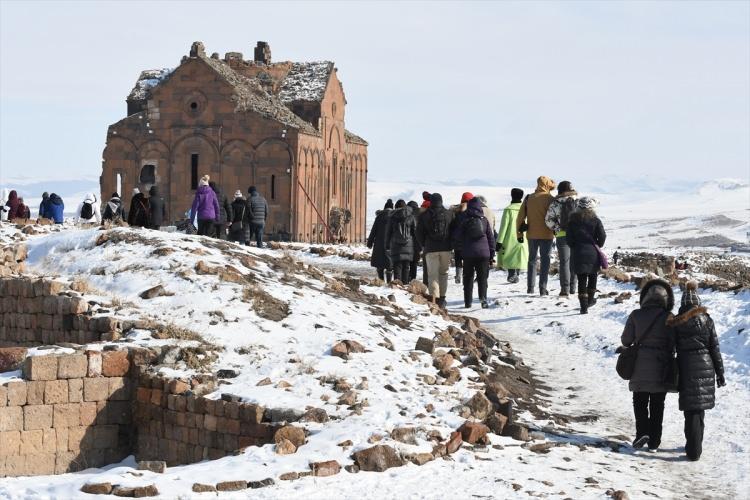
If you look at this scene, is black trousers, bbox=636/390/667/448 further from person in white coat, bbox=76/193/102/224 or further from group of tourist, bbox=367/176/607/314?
person in white coat, bbox=76/193/102/224

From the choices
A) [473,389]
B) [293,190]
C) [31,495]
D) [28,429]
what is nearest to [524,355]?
[473,389]

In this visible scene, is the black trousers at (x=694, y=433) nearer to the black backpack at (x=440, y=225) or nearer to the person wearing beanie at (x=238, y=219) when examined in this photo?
the black backpack at (x=440, y=225)

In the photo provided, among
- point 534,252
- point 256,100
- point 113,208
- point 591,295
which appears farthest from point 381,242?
point 256,100

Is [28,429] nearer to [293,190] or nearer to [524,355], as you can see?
[524,355]

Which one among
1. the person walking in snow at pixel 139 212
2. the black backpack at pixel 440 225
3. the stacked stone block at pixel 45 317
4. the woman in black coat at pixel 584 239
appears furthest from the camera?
the person walking in snow at pixel 139 212

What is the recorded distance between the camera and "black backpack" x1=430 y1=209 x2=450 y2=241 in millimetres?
19078

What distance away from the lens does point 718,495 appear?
9.90 metres

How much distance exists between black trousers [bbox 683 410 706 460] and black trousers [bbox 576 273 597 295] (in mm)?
7777

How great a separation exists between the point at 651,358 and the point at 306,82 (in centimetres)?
4241

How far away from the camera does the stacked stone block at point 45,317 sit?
48.0ft

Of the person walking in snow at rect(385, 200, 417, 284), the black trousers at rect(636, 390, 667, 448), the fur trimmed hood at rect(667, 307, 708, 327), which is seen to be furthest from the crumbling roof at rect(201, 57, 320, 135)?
the fur trimmed hood at rect(667, 307, 708, 327)

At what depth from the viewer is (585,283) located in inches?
744

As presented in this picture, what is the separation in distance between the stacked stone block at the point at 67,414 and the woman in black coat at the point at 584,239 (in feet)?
27.1

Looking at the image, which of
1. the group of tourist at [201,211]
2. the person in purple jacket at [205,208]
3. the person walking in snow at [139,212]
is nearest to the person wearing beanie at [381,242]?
the person in purple jacket at [205,208]
